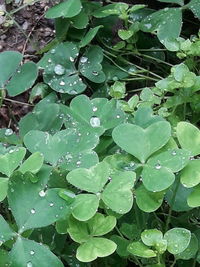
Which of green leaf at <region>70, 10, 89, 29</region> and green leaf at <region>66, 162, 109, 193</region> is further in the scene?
green leaf at <region>70, 10, 89, 29</region>

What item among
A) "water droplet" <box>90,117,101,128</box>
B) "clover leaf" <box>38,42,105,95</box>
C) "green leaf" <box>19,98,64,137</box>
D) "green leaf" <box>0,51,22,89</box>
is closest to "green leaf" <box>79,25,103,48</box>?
"clover leaf" <box>38,42,105,95</box>

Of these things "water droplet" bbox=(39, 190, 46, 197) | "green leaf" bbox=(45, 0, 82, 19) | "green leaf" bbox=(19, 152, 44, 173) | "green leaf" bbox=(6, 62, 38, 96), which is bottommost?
"green leaf" bbox=(6, 62, 38, 96)

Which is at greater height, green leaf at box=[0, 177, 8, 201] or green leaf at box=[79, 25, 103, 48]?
green leaf at box=[0, 177, 8, 201]

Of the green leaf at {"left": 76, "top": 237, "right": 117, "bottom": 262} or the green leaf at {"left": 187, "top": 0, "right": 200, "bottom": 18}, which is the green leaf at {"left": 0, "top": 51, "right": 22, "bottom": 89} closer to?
the green leaf at {"left": 187, "top": 0, "right": 200, "bottom": 18}

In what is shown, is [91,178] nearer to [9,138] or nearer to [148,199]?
[148,199]

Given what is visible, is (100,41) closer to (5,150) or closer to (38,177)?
(5,150)

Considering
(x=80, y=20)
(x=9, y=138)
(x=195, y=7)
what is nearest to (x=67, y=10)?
(x=80, y=20)

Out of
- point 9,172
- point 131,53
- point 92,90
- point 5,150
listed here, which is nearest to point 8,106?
point 92,90
